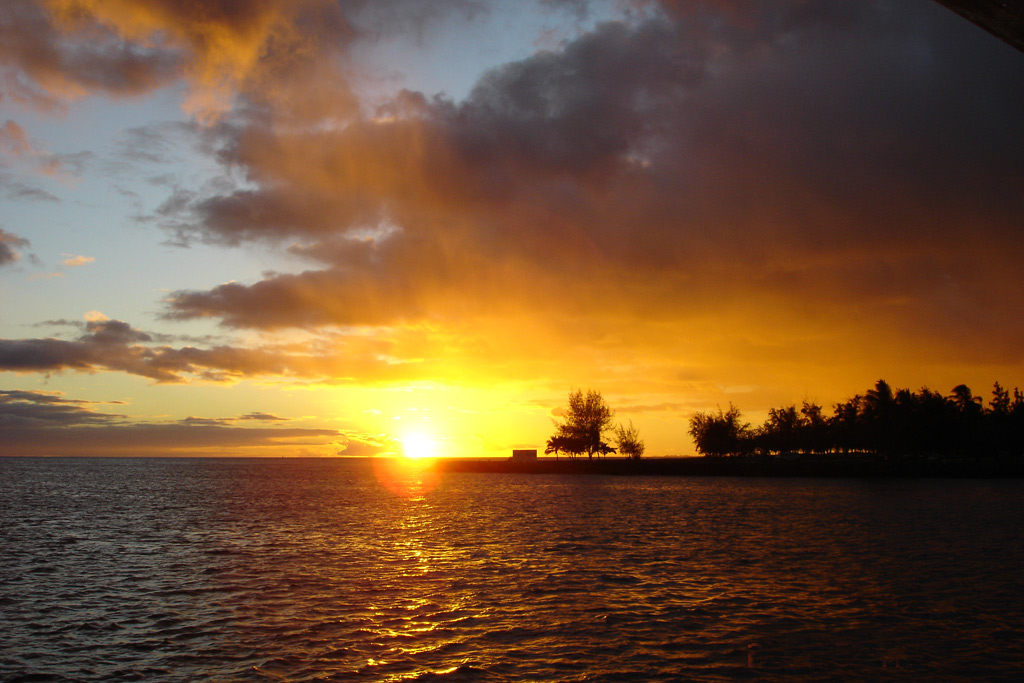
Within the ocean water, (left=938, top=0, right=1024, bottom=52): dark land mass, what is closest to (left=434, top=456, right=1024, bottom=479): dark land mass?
the ocean water

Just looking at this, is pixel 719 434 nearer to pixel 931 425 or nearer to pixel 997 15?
pixel 931 425

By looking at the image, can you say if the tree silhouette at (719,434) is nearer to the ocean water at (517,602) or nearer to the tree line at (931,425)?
the tree line at (931,425)

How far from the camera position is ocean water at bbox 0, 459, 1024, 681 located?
19.7 metres

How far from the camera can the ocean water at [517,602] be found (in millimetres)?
19672

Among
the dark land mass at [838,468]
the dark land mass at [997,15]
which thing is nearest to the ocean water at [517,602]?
the dark land mass at [997,15]

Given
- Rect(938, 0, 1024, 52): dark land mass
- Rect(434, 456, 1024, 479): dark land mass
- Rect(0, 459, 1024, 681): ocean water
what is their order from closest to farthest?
Rect(938, 0, 1024, 52): dark land mass → Rect(0, 459, 1024, 681): ocean water → Rect(434, 456, 1024, 479): dark land mass

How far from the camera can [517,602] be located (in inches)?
1110

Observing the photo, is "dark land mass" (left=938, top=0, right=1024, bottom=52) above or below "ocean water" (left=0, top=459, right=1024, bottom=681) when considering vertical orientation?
above

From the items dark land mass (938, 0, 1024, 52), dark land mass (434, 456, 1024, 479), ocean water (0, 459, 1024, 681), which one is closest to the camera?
dark land mass (938, 0, 1024, 52)

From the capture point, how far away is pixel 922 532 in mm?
53469

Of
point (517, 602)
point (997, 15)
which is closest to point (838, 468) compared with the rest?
point (517, 602)

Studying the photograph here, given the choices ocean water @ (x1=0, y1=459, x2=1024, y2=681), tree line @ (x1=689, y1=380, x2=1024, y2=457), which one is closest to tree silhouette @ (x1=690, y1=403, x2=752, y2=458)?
tree line @ (x1=689, y1=380, x2=1024, y2=457)

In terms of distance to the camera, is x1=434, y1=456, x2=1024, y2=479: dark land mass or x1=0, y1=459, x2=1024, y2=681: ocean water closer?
x1=0, y1=459, x2=1024, y2=681: ocean water

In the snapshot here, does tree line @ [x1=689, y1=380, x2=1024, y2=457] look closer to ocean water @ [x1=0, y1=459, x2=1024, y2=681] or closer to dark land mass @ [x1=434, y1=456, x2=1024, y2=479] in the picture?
dark land mass @ [x1=434, y1=456, x2=1024, y2=479]
